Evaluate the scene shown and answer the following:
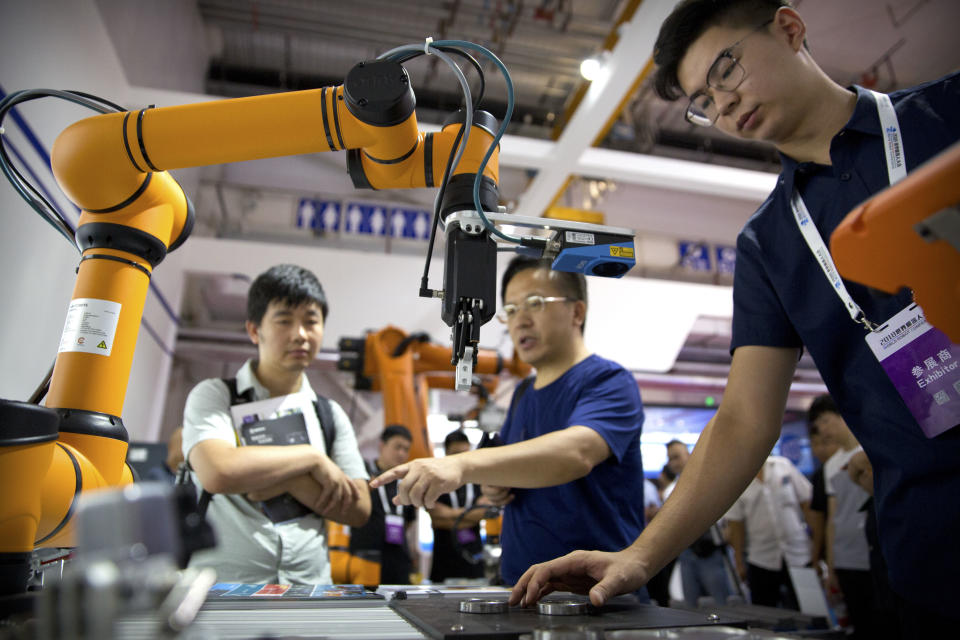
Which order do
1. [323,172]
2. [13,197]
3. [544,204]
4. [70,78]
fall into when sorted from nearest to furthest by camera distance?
[13,197] → [70,78] → [544,204] → [323,172]

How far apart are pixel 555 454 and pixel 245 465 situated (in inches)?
29.3

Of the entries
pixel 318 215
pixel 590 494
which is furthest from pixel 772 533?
pixel 318 215

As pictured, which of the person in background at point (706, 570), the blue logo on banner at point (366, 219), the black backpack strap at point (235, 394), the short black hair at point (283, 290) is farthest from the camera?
the blue logo on banner at point (366, 219)

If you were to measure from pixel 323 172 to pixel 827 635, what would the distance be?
6803 millimetres

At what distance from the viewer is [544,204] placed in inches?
217

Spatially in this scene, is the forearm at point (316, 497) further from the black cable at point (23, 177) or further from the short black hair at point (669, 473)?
the short black hair at point (669, 473)

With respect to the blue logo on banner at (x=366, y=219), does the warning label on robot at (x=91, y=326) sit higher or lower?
lower

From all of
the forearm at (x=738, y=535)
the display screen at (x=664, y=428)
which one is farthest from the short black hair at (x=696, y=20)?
the display screen at (x=664, y=428)

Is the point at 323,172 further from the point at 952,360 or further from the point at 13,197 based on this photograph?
the point at 952,360

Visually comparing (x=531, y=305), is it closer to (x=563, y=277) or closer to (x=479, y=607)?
(x=563, y=277)

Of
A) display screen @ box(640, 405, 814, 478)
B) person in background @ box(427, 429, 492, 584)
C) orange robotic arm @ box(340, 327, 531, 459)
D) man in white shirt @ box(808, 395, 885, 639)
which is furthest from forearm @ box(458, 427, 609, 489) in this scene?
display screen @ box(640, 405, 814, 478)

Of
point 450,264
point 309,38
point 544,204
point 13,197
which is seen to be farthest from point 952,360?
point 309,38

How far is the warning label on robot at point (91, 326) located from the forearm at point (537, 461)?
71cm

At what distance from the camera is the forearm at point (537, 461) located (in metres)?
1.26
